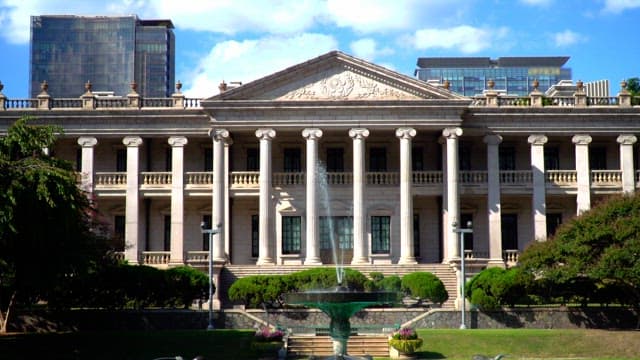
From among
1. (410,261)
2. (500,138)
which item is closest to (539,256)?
(410,261)

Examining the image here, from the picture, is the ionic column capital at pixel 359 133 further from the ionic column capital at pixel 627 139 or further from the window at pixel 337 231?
the ionic column capital at pixel 627 139

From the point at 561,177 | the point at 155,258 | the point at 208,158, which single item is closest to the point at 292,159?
the point at 208,158

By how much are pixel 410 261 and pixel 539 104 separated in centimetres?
1200

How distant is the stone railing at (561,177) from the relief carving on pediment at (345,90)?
930 centimetres

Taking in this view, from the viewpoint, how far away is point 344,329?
25.8 m

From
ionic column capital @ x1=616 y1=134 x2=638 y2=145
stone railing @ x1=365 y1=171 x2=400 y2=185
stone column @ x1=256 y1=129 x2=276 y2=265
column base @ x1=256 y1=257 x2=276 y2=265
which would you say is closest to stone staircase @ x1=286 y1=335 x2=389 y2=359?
column base @ x1=256 y1=257 x2=276 y2=265

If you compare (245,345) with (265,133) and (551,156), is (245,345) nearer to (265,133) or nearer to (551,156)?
(265,133)

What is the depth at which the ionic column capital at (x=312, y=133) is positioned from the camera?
48594mm

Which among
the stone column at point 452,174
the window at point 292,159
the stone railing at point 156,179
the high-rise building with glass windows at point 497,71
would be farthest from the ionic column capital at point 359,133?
the high-rise building with glass windows at point 497,71

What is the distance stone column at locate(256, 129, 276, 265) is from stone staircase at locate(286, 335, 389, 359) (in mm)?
13959

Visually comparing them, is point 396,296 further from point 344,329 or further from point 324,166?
point 324,166

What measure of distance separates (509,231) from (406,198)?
8.28 metres

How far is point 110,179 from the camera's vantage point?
5147 cm

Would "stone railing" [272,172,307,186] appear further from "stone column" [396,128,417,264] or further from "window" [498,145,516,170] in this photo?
"window" [498,145,516,170]
